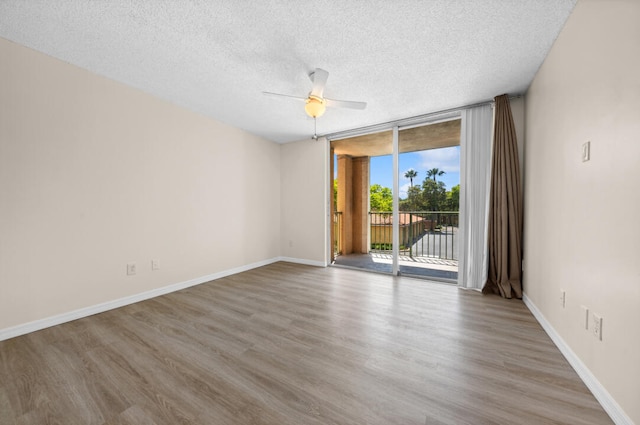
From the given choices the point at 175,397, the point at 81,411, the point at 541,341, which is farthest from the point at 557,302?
the point at 81,411

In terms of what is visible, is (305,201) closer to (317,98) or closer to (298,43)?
(317,98)

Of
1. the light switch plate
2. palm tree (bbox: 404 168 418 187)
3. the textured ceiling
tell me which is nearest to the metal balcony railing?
palm tree (bbox: 404 168 418 187)

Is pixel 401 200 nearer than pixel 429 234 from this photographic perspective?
Yes

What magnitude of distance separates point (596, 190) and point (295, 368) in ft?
6.94

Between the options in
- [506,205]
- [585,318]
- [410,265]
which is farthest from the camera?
[410,265]

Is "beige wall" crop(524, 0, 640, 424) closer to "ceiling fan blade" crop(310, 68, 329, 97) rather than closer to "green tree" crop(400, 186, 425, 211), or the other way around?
"ceiling fan blade" crop(310, 68, 329, 97)

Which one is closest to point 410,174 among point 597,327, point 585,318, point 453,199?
point 453,199

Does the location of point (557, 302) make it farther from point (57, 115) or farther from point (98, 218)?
point (57, 115)

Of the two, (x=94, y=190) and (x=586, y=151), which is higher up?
(x=586, y=151)

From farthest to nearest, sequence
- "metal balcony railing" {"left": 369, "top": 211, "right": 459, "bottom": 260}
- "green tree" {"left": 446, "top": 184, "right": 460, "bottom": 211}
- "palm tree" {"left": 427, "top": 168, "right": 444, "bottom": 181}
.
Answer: "metal balcony railing" {"left": 369, "top": 211, "right": 459, "bottom": 260}, "palm tree" {"left": 427, "top": 168, "right": 444, "bottom": 181}, "green tree" {"left": 446, "top": 184, "right": 460, "bottom": 211}

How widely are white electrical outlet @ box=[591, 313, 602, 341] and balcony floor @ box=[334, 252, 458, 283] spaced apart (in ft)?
6.58

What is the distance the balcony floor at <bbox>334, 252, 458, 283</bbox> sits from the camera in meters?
3.74

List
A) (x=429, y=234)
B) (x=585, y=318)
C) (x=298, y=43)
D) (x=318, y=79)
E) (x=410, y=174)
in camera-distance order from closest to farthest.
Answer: (x=585, y=318) → (x=298, y=43) → (x=318, y=79) → (x=410, y=174) → (x=429, y=234)

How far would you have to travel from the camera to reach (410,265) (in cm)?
436
